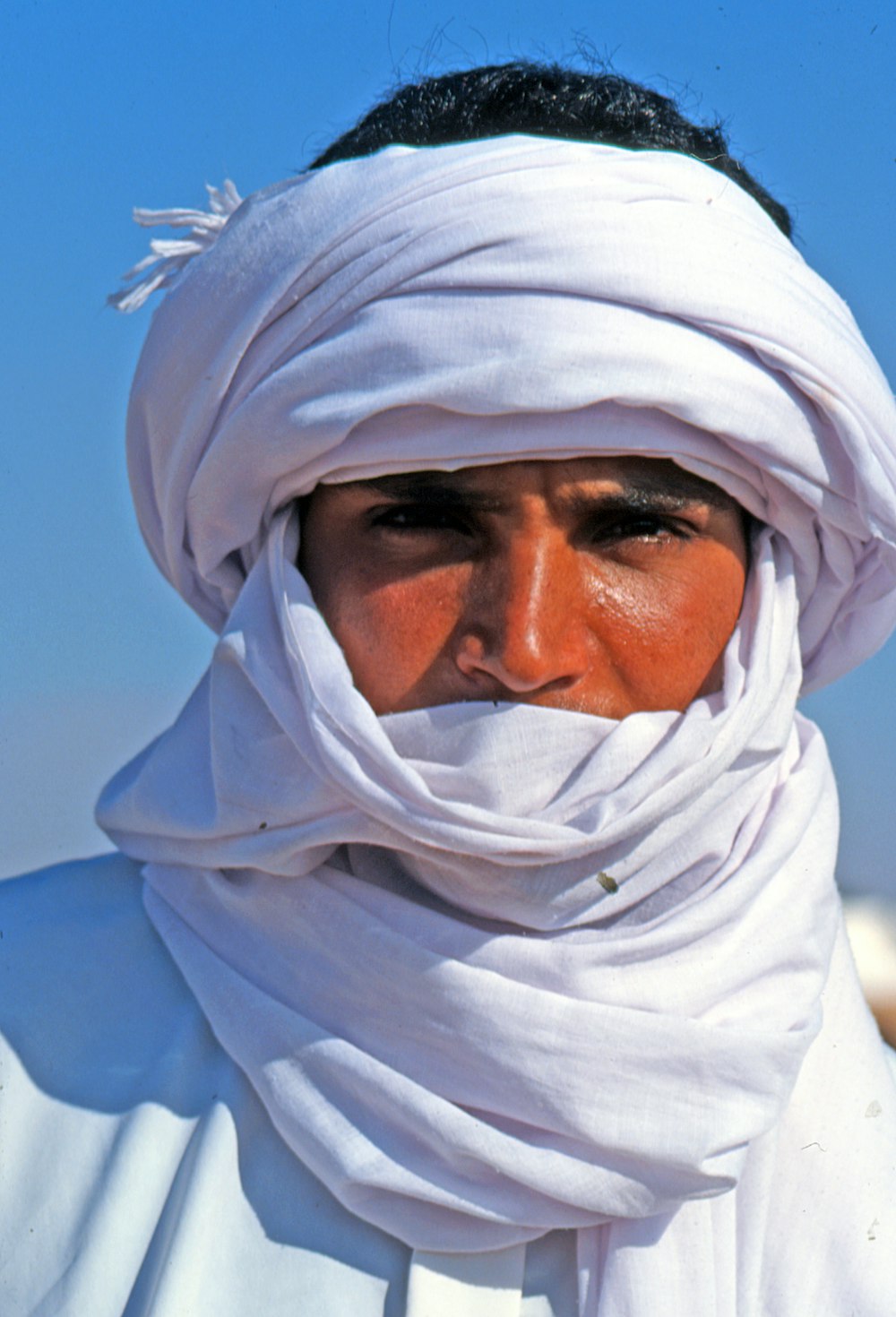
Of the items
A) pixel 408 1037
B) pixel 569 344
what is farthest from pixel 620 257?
pixel 408 1037

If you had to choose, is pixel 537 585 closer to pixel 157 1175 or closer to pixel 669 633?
pixel 669 633

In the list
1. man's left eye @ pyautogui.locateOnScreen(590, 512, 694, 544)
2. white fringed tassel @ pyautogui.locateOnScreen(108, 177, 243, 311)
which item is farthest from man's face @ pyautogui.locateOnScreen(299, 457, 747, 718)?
white fringed tassel @ pyautogui.locateOnScreen(108, 177, 243, 311)

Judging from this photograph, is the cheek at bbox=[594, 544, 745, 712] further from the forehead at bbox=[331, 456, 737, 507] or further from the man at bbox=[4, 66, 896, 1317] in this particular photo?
the forehead at bbox=[331, 456, 737, 507]

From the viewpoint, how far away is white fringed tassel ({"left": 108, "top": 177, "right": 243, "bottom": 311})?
2.61m

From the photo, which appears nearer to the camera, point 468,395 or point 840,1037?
point 468,395

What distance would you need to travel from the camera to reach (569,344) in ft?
7.13

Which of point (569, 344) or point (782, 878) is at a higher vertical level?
point (569, 344)

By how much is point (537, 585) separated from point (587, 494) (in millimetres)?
144

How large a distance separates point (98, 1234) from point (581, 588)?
40.5 inches

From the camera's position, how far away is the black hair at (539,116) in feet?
8.61

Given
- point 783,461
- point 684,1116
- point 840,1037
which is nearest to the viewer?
point 684,1116

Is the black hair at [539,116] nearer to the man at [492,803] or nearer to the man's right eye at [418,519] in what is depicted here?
the man at [492,803]

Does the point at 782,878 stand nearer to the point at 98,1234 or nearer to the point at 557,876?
the point at 557,876

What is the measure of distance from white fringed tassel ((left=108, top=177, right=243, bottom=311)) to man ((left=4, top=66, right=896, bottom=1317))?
14 centimetres
